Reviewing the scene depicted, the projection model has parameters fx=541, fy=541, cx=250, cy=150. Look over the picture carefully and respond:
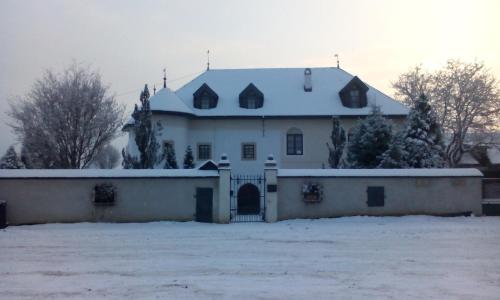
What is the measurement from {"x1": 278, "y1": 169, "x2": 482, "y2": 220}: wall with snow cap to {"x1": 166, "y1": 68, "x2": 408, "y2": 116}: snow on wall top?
1428 cm

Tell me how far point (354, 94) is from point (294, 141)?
559cm

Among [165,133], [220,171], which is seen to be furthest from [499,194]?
[165,133]

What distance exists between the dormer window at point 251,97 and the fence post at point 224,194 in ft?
54.1

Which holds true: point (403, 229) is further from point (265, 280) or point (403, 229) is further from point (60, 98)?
point (60, 98)

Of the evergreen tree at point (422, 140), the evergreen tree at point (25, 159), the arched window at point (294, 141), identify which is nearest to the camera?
the evergreen tree at point (422, 140)

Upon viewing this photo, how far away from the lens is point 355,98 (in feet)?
128

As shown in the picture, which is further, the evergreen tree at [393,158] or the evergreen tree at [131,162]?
the evergreen tree at [131,162]

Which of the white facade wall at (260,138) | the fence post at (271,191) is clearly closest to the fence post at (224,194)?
the fence post at (271,191)

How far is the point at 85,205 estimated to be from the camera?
74.7ft

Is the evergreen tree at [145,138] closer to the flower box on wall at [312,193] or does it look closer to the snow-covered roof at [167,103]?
the snow-covered roof at [167,103]

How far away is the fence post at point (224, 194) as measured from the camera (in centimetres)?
2280

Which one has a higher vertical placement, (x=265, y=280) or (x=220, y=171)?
(x=220, y=171)

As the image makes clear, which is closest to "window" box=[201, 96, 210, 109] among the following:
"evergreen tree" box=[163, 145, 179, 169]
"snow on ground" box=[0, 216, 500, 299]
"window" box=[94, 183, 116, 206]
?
"evergreen tree" box=[163, 145, 179, 169]

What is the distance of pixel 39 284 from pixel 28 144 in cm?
3052
